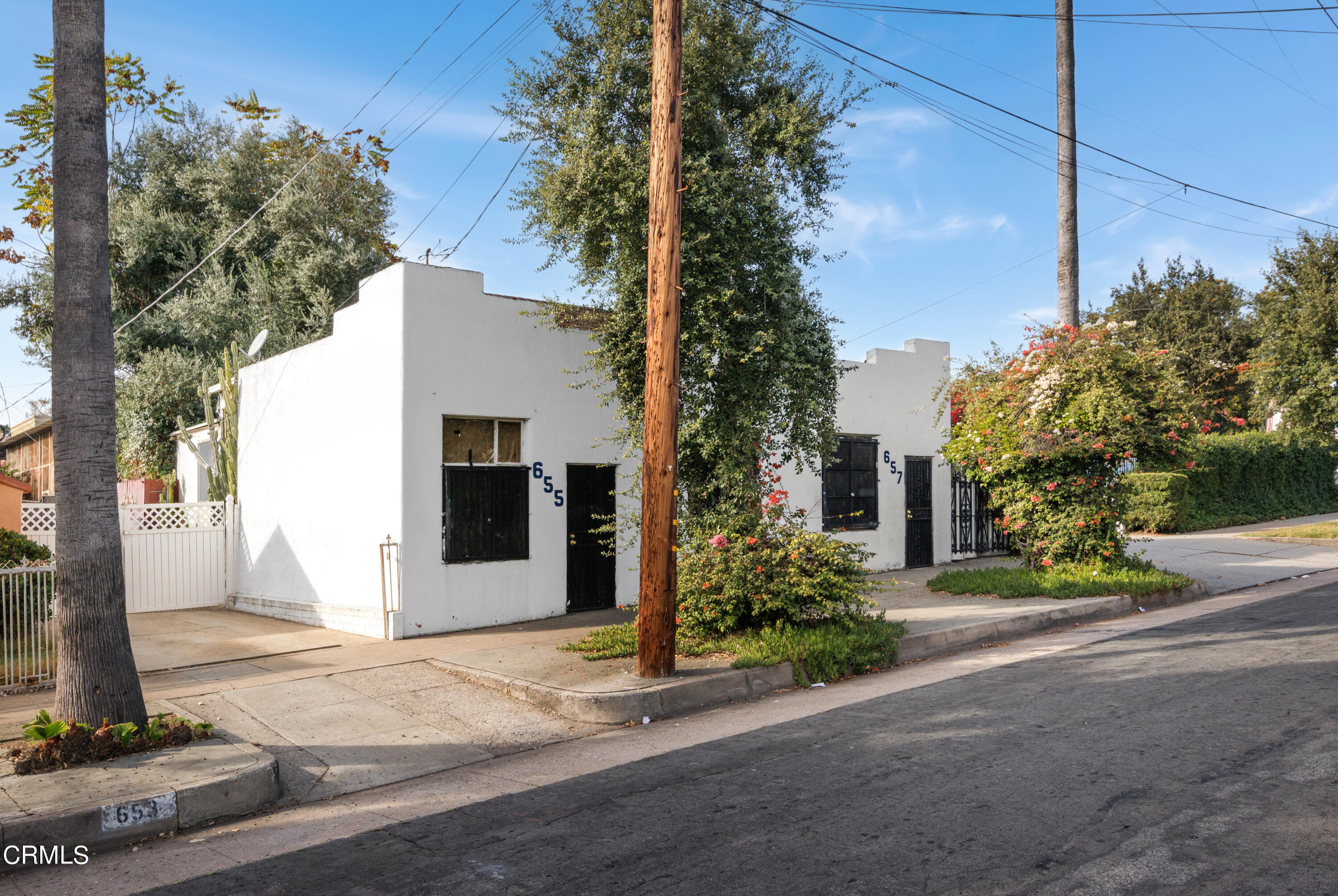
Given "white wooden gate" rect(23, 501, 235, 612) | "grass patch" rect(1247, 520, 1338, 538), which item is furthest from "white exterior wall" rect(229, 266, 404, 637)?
"grass patch" rect(1247, 520, 1338, 538)

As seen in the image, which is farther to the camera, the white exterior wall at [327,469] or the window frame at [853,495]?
the window frame at [853,495]

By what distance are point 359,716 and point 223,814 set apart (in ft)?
6.42

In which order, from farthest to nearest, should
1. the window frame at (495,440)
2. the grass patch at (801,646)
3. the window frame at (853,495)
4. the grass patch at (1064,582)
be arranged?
the window frame at (853,495), the grass patch at (1064,582), the window frame at (495,440), the grass patch at (801,646)

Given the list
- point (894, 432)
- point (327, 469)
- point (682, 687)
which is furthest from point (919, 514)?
point (327, 469)

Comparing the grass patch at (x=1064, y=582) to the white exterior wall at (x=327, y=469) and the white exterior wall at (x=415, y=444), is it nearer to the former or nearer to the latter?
the white exterior wall at (x=415, y=444)

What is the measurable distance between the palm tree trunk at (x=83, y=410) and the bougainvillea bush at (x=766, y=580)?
4.95m

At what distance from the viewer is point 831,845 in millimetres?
4184

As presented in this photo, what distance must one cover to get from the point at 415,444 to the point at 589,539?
2.84m

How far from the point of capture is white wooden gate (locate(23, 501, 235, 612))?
1368 centimetres

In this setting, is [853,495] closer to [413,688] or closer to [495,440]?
[495,440]

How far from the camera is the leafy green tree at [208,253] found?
66.9 ft

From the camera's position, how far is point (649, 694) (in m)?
7.18

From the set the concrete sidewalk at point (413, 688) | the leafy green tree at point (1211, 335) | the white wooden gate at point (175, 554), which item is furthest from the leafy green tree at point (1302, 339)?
the white wooden gate at point (175, 554)

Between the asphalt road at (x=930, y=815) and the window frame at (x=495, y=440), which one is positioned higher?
the window frame at (x=495, y=440)
